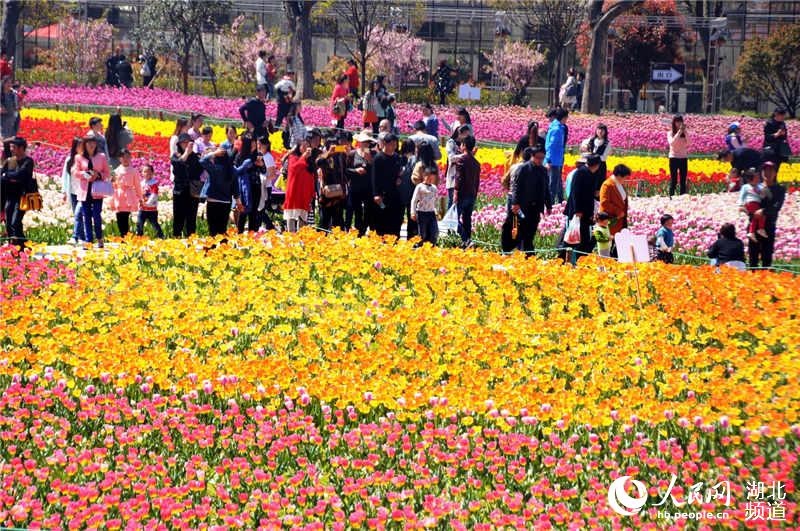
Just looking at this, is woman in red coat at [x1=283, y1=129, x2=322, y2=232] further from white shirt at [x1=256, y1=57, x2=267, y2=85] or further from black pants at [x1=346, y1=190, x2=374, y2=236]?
white shirt at [x1=256, y1=57, x2=267, y2=85]

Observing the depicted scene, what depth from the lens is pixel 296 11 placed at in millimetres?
41031

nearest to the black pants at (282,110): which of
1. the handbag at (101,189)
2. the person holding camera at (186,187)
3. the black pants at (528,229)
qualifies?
the person holding camera at (186,187)

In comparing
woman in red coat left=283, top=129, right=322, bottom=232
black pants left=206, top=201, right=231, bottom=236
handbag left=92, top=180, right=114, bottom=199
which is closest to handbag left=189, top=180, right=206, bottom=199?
black pants left=206, top=201, right=231, bottom=236

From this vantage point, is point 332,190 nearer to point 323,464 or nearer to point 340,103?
point 340,103

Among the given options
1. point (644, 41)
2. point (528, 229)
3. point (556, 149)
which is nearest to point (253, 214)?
point (528, 229)

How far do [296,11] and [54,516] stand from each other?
3496 centimetres

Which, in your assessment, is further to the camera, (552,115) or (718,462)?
(552,115)

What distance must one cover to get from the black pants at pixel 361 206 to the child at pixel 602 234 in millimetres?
3151

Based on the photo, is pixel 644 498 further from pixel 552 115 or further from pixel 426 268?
pixel 552 115

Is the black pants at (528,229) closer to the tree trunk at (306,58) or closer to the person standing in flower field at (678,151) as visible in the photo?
the person standing in flower field at (678,151)

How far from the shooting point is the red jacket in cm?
1612

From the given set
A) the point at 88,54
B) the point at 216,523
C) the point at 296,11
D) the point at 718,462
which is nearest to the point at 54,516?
the point at 216,523

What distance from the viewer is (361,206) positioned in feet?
55.8

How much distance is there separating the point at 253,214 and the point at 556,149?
5.72 metres
